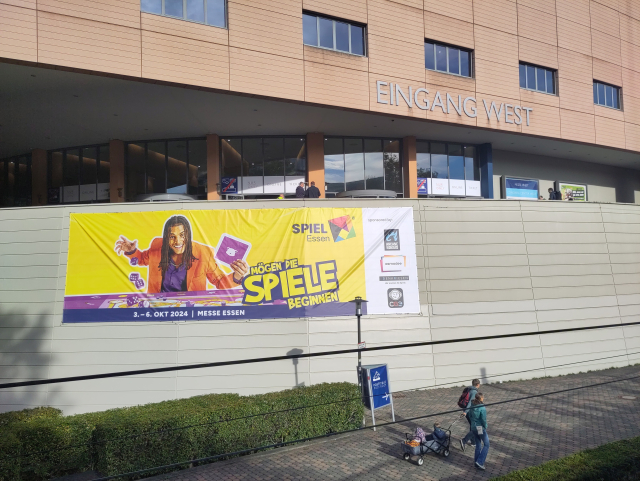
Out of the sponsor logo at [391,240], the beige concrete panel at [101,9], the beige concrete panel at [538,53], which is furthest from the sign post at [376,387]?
the beige concrete panel at [538,53]

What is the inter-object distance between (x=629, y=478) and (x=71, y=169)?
893 inches

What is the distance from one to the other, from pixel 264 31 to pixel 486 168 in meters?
12.1

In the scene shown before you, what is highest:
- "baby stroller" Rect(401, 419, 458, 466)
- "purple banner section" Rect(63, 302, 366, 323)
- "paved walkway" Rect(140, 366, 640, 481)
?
"purple banner section" Rect(63, 302, 366, 323)

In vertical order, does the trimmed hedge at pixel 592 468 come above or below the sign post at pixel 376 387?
below

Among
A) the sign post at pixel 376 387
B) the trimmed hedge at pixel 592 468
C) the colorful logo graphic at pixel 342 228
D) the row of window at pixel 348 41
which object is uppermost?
the row of window at pixel 348 41

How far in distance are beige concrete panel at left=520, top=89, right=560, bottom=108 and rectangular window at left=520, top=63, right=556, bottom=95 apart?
342mm

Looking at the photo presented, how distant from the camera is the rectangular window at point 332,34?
1766 cm

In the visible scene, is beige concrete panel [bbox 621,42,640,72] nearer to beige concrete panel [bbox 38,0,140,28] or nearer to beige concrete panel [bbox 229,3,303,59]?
beige concrete panel [bbox 229,3,303,59]

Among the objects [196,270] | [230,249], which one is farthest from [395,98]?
[196,270]

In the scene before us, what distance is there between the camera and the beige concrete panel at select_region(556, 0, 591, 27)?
2238 centimetres

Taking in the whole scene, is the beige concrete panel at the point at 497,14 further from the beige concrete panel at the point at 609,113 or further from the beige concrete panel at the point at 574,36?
the beige concrete panel at the point at 609,113

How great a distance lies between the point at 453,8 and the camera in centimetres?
1984

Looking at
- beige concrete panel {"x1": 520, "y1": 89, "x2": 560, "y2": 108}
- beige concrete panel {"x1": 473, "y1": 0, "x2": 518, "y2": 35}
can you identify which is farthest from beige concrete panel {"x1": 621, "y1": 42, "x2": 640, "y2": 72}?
beige concrete panel {"x1": 473, "y1": 0, "x2": 518, "y2": 35}

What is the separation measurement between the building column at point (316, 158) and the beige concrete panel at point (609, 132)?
40.8ft
